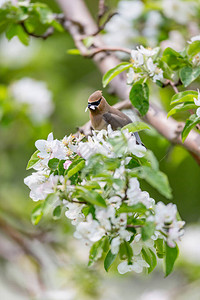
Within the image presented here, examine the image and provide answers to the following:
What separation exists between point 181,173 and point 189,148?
1996mm

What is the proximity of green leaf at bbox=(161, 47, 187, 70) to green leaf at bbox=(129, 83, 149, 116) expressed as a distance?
109 millimetres

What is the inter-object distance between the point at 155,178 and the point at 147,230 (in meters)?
0.08

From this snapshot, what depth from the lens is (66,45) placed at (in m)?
3.13

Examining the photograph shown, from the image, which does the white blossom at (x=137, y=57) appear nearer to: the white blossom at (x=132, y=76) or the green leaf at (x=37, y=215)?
the white blossom at (x=132, y=76)

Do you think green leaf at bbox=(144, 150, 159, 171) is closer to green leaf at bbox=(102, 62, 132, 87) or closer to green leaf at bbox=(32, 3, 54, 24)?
green leaf at bbox=(102, 62, 132, 87)

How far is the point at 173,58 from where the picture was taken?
1.14 meters

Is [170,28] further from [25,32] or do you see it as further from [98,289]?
[98,289]

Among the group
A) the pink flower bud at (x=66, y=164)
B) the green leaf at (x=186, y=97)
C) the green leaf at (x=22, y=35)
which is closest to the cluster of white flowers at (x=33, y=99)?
the green leaf at (x=22, y=35)

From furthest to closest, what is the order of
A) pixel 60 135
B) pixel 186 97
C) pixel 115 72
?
pixel 60 135 → pixel 115 72 → pixel 186 97

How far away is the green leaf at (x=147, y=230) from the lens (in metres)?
0.73

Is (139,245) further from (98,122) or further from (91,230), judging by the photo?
(98,122)

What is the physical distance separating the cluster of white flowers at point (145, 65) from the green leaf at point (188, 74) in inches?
2.3

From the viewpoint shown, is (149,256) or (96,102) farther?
(96,102)

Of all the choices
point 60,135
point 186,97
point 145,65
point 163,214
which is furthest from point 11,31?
point 60,135
